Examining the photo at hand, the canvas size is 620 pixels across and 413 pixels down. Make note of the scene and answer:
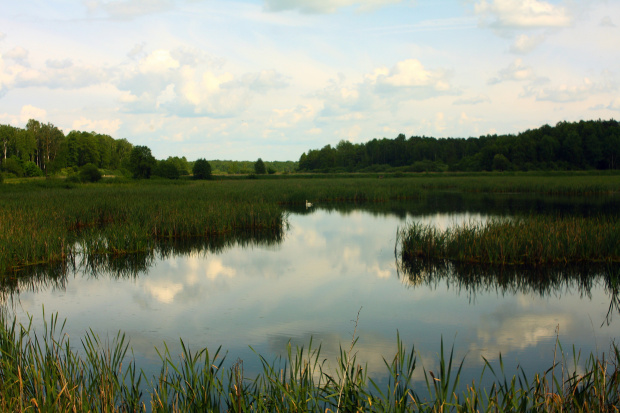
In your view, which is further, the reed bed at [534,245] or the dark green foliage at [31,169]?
the dark green foliage at [31,169]

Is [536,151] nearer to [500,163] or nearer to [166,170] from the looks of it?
[500,163]

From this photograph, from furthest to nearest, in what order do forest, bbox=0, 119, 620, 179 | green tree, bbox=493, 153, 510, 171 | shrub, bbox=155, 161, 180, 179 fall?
1. green tree, bbox=493, 153, 510, 171
2. forest, bbox=0, 119, 620, 179
3. shrub, bbox=155, 161, 180, 179

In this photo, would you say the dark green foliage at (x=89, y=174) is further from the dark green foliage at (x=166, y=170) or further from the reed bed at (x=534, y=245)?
the reed bed at (x=534, y=245)

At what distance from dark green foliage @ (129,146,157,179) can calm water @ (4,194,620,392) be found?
35.3m

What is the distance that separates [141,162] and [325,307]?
134 feet

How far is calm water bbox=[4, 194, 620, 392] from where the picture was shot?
5.68m

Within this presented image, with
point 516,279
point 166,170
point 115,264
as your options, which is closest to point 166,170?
point 166,170

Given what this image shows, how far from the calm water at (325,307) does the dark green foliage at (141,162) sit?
35.3 meters

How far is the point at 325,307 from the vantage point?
7.48m

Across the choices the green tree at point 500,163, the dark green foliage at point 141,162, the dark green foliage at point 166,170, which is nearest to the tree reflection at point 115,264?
the dark green foliage at point 141,162

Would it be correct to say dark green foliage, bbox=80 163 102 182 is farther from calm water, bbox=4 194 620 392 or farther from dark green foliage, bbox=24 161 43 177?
calm water, bbox=4 194 620 392

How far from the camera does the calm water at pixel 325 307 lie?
568 cm

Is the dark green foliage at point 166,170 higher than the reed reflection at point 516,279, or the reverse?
the dark green foliage at point 166,170

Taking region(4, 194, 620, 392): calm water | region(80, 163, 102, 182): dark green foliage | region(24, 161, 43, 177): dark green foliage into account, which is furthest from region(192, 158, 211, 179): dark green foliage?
region(4, 194, 620, 392): calm water
